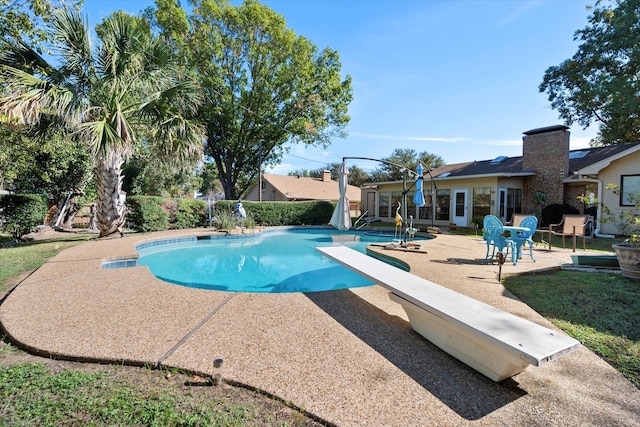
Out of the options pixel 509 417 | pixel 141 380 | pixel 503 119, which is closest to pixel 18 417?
pixel 141 380

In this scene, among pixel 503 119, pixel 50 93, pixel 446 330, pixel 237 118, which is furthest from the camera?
pixel 237 118

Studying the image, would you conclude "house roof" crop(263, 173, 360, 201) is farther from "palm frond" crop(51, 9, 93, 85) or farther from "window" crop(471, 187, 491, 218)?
"palm frond" crop(51, 9, 93, 85)

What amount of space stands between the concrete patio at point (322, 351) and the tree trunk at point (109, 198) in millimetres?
6095

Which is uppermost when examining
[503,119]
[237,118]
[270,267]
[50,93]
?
[237,118]

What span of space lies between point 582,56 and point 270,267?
22.3 meters

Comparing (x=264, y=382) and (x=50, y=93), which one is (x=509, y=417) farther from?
(x=50, y=93)

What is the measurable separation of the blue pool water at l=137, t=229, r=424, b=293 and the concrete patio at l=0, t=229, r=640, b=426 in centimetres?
213

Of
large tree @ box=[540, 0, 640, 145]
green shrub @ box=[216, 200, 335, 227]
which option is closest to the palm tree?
green shrub @ box=[216, 200, 335, 227]

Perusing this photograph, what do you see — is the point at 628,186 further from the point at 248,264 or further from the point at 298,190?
the point at 298,190

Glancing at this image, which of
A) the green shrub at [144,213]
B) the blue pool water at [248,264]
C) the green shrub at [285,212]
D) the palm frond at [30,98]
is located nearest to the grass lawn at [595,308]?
the blue pool water at [248,264]

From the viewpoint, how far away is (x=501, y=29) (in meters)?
10.9

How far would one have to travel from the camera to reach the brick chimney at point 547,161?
48.7ft

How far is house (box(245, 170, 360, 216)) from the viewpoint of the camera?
1142 inches

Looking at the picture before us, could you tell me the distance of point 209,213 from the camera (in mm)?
16625
